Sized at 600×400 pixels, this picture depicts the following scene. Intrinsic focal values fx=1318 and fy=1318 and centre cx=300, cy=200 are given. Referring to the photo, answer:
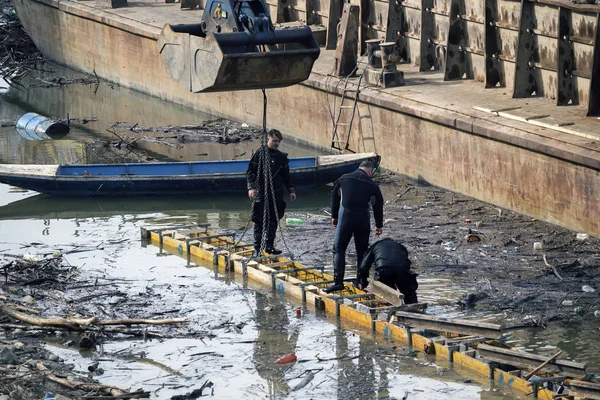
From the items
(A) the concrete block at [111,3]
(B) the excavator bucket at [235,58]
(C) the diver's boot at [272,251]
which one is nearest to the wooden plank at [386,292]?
(C) the diver's boot at [272,251]

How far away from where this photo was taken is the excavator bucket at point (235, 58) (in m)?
14.8

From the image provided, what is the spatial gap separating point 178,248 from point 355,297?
398 centimetres

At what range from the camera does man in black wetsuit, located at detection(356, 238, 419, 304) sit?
14352 mm

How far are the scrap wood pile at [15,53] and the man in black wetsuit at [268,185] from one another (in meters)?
19.9

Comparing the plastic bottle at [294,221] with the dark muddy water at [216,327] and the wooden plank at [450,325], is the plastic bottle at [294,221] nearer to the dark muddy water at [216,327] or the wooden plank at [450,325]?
the dark muddy water at [216,327]

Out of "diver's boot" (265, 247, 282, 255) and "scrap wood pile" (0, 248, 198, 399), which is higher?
"diver's boot" (265, 247, 282, 255)

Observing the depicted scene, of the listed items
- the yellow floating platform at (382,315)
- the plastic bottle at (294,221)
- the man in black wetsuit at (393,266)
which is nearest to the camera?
the yellow floating platform at (382,315)

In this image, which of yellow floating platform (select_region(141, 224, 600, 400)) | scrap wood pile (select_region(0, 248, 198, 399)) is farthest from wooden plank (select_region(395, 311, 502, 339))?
scrap wood pile (select_region(0, 248, 198, 399))

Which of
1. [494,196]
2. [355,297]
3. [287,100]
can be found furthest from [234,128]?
[355,297]

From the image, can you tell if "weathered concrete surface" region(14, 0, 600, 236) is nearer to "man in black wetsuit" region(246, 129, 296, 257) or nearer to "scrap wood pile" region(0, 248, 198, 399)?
"man in black wetsuit" region(246, 129, 296, 257)

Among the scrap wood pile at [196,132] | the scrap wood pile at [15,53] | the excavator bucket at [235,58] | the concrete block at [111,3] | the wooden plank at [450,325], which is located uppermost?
the concrete block at [111,3]

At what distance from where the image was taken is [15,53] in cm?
3791

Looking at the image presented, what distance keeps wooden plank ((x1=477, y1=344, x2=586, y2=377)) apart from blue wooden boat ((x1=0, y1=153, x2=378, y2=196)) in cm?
899

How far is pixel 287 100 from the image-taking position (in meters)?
26.1
